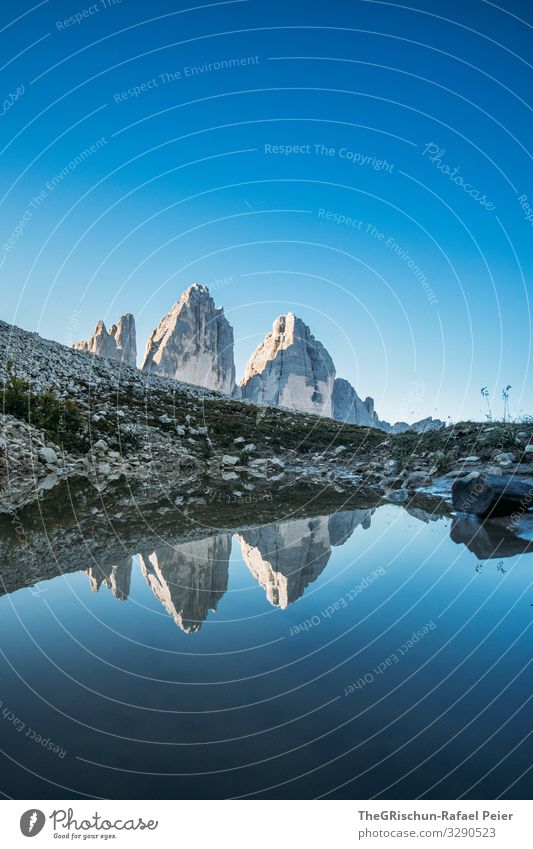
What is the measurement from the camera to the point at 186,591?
6.21m

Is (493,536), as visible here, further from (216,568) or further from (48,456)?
(48,456)

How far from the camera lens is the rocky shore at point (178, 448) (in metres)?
15.8

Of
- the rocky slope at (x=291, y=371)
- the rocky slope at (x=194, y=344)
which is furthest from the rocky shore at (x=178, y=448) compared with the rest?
the rocky slope at (x=291, y=371)

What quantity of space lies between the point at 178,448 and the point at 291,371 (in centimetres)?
9504

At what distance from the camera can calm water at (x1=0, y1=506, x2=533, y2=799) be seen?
291cm

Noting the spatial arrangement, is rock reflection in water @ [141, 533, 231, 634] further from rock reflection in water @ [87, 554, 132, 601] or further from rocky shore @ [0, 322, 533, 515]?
rocky shore @ [0, 322, 533, 515]

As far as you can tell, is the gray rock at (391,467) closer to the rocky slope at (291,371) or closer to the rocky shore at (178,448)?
the rocky shore at (178,448)

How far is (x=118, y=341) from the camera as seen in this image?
433 ft

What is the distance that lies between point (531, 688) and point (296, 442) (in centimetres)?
2378
